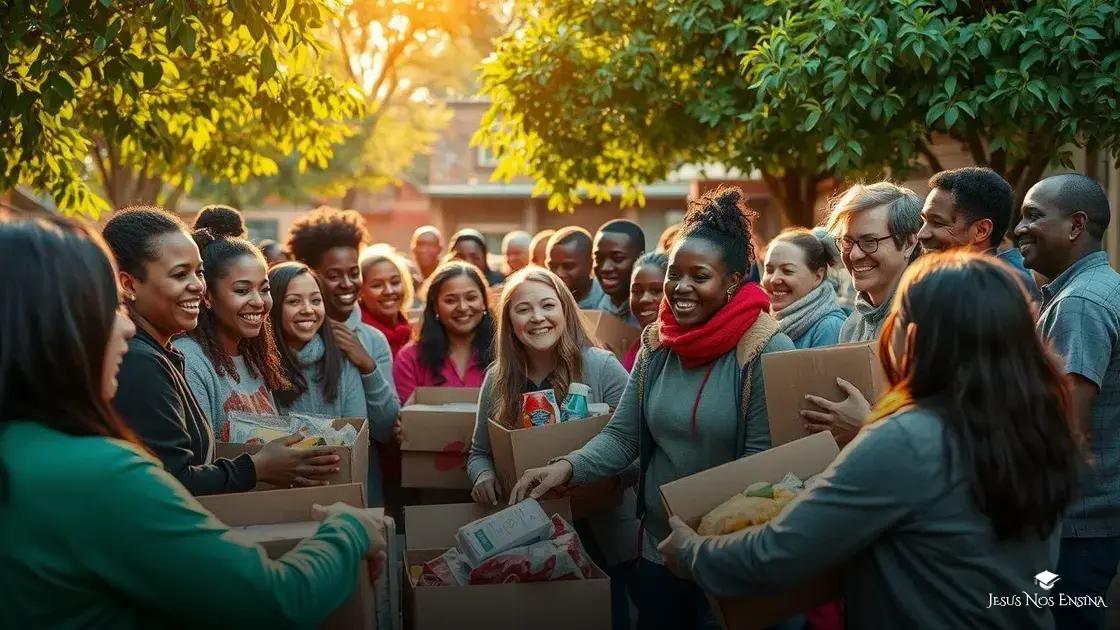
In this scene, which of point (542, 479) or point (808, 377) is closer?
point (808, 377)

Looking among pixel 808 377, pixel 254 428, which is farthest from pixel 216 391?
pixel 808 377

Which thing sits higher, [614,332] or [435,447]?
[614,332]

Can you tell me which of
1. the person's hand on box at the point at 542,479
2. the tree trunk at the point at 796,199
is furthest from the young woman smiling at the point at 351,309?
the tree trunk at the point at 796,199

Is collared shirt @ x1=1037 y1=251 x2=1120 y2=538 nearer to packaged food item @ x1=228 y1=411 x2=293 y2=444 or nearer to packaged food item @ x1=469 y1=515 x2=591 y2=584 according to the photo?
packaged food item @ x1=469 y1=515 x2=591 y2=584

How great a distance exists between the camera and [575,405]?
462 centimetres

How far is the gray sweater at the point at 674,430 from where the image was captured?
3867 mm

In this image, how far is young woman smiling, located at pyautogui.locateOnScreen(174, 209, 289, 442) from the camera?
4543 mm

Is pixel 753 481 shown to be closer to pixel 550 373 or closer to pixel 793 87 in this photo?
pixel 550 373

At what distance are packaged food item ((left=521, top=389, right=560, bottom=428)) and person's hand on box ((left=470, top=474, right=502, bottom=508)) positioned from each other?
28 centimetres

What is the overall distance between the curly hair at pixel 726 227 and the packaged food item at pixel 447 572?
1451mm

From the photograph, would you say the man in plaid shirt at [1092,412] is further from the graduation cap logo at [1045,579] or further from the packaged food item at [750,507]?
the packaged food item at [750,507]

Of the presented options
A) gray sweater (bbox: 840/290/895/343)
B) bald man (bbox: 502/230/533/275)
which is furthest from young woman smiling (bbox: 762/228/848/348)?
bald man (bbox: 502/230/533/275)

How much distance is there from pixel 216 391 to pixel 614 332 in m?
2.61

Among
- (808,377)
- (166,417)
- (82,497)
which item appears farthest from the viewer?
(808,377)
